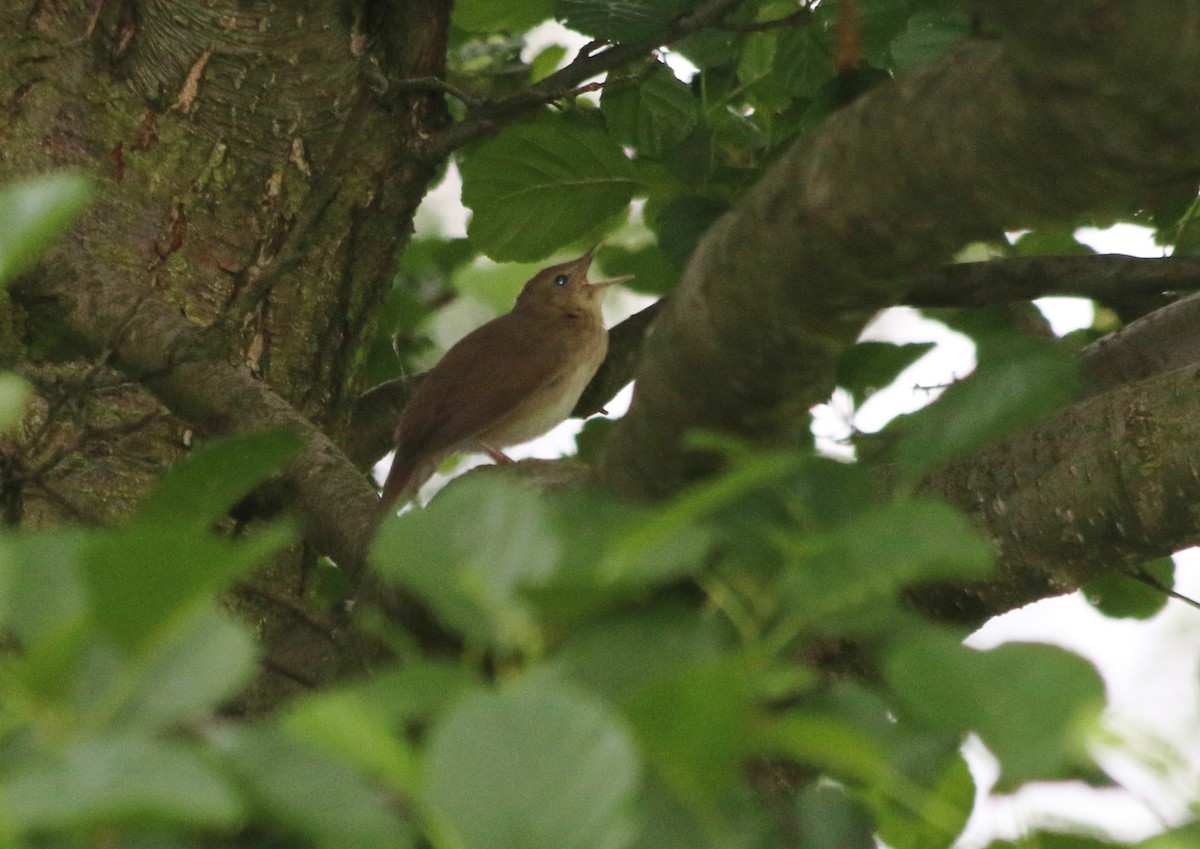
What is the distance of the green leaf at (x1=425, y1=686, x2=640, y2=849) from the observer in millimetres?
542

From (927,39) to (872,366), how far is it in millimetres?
678

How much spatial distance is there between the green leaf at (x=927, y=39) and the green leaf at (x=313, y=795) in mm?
1846

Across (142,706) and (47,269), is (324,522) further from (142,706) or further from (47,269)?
(142,706)

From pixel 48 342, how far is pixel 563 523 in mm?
2070

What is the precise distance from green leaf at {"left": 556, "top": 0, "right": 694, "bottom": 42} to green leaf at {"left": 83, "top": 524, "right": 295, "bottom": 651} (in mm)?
2114

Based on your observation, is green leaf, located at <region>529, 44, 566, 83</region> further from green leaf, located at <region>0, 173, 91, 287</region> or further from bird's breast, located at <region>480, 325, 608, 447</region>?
green leaf, located at <region>0, 173, 91, 287</region>

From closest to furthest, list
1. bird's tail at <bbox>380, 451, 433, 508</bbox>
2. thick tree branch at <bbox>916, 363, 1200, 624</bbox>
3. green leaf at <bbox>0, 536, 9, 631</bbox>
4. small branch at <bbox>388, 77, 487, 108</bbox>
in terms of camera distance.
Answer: green leaf at <bbox>0, 536, 9, 631</bbox> → thick tree branch at <bbox>916, 363, 1200, 624</bbox> → small branch at <bbox>388, 77, 487, 108</bbox> → bird's tail at <bbox>380, 451, 433, 508</bbox>

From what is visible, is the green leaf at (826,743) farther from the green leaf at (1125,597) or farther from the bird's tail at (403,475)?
the bird's tail at (403,475)

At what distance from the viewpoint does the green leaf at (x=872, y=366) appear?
265cm

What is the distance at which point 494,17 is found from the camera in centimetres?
299

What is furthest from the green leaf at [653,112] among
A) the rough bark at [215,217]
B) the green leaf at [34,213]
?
the green leaf at [34,213]

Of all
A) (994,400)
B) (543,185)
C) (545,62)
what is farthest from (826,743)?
(545,62)

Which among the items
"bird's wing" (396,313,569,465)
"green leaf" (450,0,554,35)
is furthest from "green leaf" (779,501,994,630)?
"bird's wing" (396,313,569,465)

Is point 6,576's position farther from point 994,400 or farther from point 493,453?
point 493,453
